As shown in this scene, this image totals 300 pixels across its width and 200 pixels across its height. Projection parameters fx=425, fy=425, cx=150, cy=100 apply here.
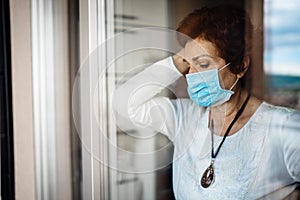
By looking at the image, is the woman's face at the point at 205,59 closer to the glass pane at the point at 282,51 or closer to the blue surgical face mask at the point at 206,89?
the blue surgical face mask at the point at 206,89

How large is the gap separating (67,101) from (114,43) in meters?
0.40

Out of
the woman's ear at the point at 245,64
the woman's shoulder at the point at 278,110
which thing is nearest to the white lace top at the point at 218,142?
the woman's shoulder at the point at 278,110

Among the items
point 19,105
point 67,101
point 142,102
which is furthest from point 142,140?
point 19,105

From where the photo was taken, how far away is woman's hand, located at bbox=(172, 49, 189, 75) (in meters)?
1.29

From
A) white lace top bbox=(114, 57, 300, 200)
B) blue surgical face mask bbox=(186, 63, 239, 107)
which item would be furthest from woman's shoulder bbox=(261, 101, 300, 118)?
blue surgical face mask bbox=(186, 63, 239, 107)

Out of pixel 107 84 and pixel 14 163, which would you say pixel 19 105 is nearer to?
pixel 14 163

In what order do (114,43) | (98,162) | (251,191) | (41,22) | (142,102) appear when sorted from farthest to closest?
(41,22) < (98,162) < (114,43) < (142,102) < (251,191)

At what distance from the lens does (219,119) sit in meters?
1.22

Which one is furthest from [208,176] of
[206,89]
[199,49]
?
[199,49]

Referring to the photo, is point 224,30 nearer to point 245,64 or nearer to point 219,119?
point 245,64

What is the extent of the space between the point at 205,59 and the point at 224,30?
0.34 feet

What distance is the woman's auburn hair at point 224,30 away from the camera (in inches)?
44.3

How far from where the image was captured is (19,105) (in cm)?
191

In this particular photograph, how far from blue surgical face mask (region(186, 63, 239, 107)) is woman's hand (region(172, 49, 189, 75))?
0.08 feet
